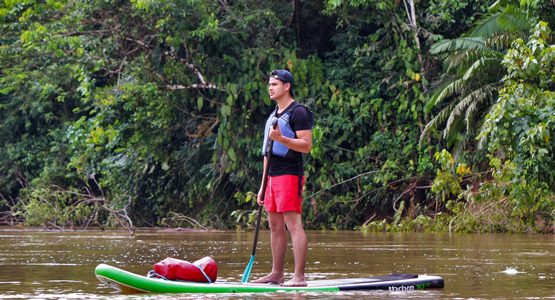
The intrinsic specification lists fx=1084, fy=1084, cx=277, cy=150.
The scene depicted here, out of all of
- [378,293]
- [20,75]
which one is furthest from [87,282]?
[20,75]

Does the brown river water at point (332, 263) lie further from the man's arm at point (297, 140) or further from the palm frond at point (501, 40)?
the palm frond at point (501, 40)

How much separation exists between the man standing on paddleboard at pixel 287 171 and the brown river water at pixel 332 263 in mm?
638

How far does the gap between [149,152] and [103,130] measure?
1306 mm

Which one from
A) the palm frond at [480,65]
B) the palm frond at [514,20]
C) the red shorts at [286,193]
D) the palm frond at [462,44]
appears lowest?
the red shorts at [286,193]

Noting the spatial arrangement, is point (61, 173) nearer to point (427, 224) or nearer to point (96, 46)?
point (96, 46)

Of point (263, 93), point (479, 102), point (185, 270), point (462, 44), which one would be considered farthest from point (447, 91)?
point (185, 270)

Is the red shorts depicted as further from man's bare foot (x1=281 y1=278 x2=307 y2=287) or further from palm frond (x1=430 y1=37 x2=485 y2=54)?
palm frond (x1=430 y1=37 x2=485 y2=54)

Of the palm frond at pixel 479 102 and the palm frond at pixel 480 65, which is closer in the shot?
the palm frond at pixel 480 65

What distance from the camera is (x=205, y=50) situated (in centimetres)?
2277

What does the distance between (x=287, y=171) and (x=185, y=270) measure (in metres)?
1.03

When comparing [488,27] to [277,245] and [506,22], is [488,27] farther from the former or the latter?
[277,245]

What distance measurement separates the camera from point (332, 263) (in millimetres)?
10789

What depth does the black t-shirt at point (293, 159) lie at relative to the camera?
25.4ft

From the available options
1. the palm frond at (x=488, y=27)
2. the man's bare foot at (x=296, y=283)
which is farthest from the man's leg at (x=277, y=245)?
the palm frond at (x=488, y=27)
